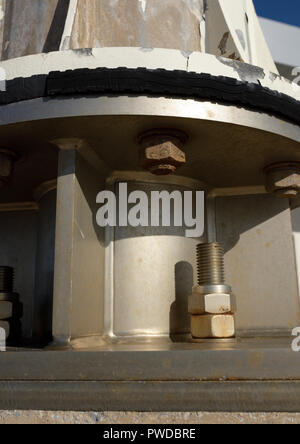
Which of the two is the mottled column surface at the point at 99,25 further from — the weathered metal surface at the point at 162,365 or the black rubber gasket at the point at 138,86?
the weathered metal surface at the point at 162,365

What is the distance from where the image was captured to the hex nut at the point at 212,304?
1256mm

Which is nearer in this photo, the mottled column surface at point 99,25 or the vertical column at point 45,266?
the mottled column surface at point 99,25

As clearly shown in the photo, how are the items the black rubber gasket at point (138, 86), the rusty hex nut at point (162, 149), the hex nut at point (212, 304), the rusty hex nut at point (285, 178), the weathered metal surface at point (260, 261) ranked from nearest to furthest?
the black rubber gasket at point (138, 86) → the rusty hex nut at point (162, 149) → the hex nut at point (212, 304) → the rusty hex nut at point (285, 178) → the weathered metal surface at point (260, 261)

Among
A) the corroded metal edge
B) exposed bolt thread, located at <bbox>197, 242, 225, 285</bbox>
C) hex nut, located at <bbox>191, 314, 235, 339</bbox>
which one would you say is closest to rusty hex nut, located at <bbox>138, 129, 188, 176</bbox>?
exposed bolt thread, located at <bbox>197, 242, 225, 285</bbox>

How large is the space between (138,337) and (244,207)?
60 cm

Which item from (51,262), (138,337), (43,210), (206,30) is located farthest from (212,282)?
(206,30)

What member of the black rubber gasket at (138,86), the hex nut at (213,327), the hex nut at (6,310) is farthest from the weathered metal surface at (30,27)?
the hex nut at (213,327)

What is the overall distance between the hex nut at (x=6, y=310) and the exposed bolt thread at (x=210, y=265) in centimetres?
61

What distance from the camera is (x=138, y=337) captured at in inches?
53.4

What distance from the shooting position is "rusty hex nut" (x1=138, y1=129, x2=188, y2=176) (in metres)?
1.15

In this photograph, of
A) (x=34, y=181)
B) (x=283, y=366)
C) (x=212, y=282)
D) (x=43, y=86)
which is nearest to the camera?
(x=283, y=366)

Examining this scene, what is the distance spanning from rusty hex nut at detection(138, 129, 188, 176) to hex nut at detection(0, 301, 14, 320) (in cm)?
65

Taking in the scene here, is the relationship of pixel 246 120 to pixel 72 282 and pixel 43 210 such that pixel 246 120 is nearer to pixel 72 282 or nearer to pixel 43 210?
pixel 72 282

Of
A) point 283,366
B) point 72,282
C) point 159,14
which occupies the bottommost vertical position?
point 283,366
